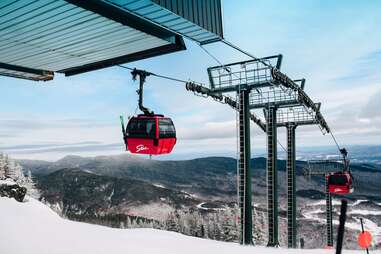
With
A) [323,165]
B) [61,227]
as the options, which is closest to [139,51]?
[61,227]

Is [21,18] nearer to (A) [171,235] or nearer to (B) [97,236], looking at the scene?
(B) [97,236]

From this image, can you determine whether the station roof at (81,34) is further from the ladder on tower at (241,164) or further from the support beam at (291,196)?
the support beam at (291,196)

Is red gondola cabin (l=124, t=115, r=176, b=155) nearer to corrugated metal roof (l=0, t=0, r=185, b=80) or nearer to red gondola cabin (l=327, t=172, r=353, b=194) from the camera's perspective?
corrugated metal roof (l=0, t=0, r=185, b=80)

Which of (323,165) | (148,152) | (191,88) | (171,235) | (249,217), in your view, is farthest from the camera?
(323,165)

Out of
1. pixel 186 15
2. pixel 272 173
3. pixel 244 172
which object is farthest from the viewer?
pixel 272 173

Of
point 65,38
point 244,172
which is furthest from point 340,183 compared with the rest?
point 65,38

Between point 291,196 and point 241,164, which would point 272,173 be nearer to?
point 291,196
